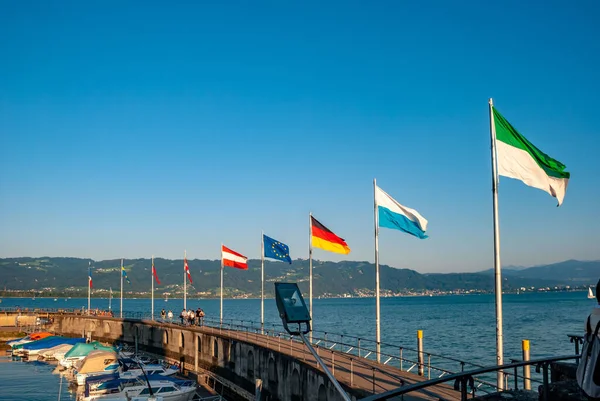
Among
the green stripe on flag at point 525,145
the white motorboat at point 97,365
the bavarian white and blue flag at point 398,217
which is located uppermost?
the green stripe on flag at point 525,145

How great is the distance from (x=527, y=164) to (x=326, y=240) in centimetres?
1675

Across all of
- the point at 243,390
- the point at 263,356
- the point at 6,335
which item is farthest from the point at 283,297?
the point at 6,335

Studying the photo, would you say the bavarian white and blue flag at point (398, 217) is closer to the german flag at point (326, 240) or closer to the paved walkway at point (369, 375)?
the german flag at point (326, 240)

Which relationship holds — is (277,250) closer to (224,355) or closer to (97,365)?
(224,355)

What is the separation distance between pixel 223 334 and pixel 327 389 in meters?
23.3

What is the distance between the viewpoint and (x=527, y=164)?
18.5m

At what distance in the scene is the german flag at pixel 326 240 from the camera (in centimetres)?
3325

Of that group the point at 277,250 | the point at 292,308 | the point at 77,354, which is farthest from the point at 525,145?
the point at 77,354

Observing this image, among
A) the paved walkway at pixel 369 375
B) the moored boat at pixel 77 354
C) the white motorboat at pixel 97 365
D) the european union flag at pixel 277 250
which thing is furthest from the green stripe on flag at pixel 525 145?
the moored boat at pixel 77 354

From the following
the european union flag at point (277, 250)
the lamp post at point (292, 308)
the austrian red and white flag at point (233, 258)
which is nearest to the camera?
the lamp post at point (292, 308)

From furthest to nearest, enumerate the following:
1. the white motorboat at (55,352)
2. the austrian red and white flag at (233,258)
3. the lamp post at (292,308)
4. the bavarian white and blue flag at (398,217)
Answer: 1. the white motorboat at (55,352)
2. the austrian red and white flag at (233,258)
3. the bavarian white and blue flag at (398,217)
4. the lamp post at (292,308)

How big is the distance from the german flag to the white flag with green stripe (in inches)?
610

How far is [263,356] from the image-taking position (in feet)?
112

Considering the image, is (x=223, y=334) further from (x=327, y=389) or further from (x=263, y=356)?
(x=327, y=389)
